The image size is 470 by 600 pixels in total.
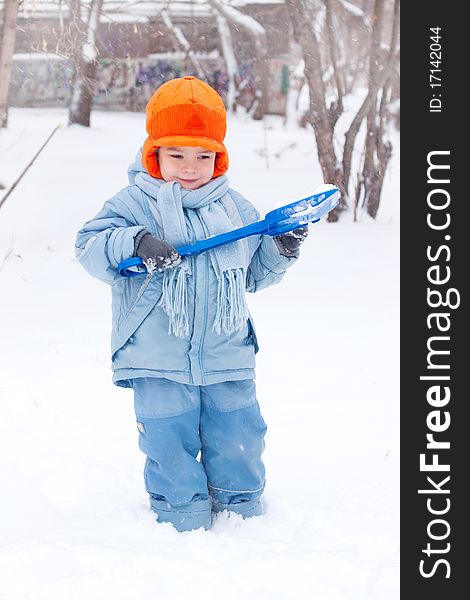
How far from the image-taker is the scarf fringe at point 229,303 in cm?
259

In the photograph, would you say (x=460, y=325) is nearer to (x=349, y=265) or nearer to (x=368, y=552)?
(x=368, y=552)

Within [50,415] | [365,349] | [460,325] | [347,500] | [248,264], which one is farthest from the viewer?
[365,349]

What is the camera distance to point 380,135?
856 centimetres

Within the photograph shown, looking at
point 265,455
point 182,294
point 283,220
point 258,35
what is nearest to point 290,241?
point 283,220

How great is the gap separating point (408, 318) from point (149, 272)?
2.45 feet

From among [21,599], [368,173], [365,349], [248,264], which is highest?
[368,173]

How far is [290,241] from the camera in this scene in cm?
262

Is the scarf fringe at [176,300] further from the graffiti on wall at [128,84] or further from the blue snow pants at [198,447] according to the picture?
the graffiti on wall at [128,84]

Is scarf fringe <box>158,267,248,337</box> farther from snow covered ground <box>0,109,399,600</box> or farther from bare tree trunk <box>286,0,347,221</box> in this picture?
bare tree trunk <box>286,0,347,221</box>

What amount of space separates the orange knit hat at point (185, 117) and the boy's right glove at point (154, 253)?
31 cm

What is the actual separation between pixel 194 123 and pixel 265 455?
57.3 inches

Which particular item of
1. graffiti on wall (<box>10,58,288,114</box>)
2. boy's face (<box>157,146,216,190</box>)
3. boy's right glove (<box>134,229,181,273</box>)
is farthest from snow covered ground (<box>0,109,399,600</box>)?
graffiti on wall (<box>10,58,288,114</box>)

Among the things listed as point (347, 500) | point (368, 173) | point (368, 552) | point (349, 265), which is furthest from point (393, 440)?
point (368, 173)

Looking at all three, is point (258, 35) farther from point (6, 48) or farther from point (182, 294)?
point (182, 294)
